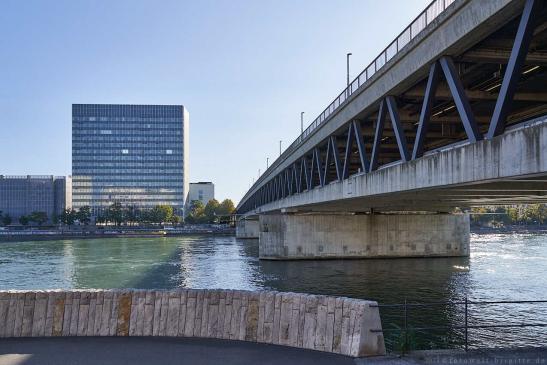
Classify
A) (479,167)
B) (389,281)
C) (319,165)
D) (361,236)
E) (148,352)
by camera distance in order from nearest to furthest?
(148,352)
(479,167)
(389,281)
(319,165)
(361,236)

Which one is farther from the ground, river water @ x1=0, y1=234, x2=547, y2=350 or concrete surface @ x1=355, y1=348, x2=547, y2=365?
concrete surface @ x1=355, y1=348, x2=547, y2=365

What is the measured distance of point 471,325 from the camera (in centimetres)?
1995

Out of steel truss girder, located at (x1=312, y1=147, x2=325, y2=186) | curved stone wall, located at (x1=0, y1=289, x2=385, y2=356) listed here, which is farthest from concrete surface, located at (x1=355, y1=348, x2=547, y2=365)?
steel truss girder, located at (x1=312, y1=147, x2=325, y2=186)

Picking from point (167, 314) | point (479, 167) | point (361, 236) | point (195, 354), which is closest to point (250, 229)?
point (361, 236)

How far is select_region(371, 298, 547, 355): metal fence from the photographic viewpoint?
700 inches

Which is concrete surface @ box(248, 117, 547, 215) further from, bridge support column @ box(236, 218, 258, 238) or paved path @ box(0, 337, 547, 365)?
bridge support column @ box(236, 218, 258, 238)

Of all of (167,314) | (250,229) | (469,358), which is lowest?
(250,229)

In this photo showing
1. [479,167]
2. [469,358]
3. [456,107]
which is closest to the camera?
[469,358]

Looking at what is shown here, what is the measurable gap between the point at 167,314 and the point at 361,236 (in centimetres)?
4558

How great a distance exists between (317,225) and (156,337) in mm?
43829

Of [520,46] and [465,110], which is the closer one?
[520,46]

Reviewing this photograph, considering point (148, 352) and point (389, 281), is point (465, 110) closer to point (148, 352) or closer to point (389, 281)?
point (148, 352)

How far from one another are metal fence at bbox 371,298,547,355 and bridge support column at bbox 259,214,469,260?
28225 mm

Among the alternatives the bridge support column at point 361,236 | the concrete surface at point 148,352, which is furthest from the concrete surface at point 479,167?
the bridge support column at point 361,236
